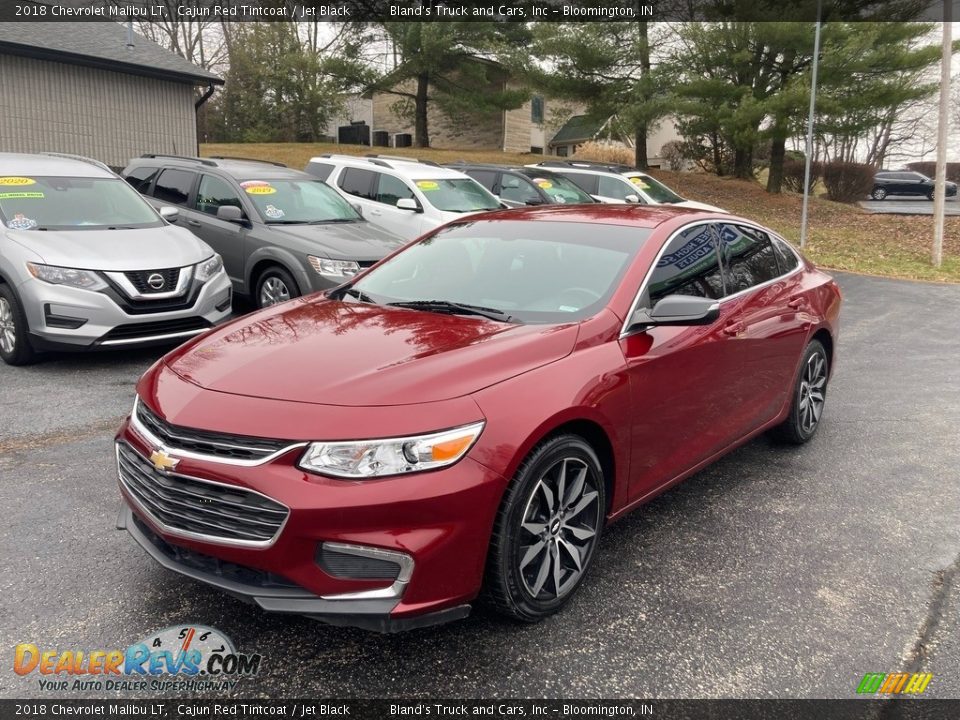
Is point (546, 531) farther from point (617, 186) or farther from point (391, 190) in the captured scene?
point (617, 186)

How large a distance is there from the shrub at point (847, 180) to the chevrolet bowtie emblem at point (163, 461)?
34.1 m

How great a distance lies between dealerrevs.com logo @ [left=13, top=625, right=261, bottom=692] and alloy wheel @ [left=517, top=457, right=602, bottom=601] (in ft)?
3.58

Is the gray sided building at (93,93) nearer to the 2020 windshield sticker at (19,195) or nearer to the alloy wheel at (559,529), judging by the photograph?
the 2020 windshield sticker at (19,195)

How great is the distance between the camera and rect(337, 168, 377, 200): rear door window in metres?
12.1

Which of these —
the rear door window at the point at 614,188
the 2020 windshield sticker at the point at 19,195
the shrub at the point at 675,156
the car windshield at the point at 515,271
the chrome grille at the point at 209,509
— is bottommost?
the chrome grille at the point at 209,509

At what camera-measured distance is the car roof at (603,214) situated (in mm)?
4461

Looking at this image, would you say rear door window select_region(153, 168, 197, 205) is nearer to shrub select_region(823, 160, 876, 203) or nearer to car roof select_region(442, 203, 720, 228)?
car roof select_region(442, 203, 720, 228)

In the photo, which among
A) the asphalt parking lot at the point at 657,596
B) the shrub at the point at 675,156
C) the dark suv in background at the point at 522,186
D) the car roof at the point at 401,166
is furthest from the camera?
the shrub at the point at 675,156

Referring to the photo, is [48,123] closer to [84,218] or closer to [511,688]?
[84,218]

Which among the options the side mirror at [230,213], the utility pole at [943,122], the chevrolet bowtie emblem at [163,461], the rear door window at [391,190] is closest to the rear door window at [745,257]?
the chevrolet bowtie emblem at [163,461]

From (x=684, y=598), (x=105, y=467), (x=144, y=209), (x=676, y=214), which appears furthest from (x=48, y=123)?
(x=684, y=598)

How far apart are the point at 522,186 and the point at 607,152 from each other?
2848cm

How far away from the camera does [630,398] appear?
11.8ft

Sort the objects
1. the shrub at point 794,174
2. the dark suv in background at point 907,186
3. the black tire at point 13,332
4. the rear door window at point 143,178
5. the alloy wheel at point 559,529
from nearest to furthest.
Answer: the alloy wheel at point 559,529
the black tire at point 13,332
the rear door window at point 143,178
the shrub at point 794,174
the dark suv in background at point 907,186
